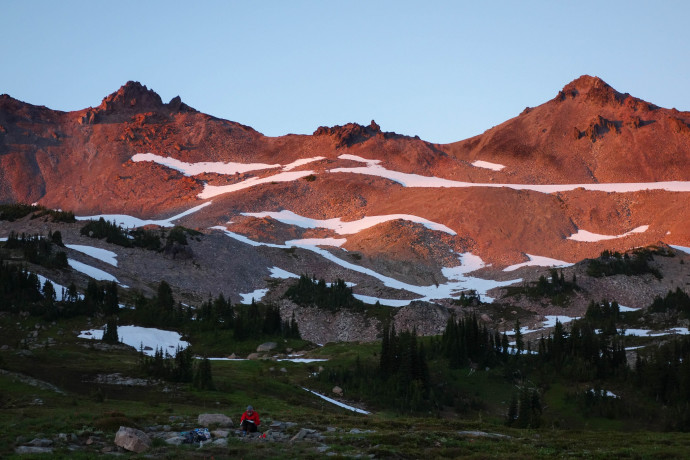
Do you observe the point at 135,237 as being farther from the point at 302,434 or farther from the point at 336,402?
the point at 302,434

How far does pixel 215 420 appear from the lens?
30.1 metres

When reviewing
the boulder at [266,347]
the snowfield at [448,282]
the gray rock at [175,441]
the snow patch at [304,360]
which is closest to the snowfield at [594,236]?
the snowfield at [448,282]

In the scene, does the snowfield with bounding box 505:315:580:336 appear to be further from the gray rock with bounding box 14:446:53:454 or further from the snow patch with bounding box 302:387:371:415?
the gray rock with bounding box 14:446:53:454

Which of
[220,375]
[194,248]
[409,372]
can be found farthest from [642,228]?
[220,375]

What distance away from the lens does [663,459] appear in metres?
25.1

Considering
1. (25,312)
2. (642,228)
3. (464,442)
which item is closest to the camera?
(464,442)

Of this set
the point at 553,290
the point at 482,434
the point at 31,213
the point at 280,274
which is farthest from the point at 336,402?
the point at 31,213

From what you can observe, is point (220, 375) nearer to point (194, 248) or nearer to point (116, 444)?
point (116, 444)

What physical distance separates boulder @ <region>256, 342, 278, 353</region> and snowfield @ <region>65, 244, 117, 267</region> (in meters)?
Answer: 51.4

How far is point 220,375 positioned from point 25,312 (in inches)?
1263

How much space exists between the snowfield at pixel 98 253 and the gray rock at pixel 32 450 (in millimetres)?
100767

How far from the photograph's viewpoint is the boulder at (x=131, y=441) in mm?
23984

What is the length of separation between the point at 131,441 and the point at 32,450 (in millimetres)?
3001

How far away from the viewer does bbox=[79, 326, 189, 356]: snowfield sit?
70875 millimetres
